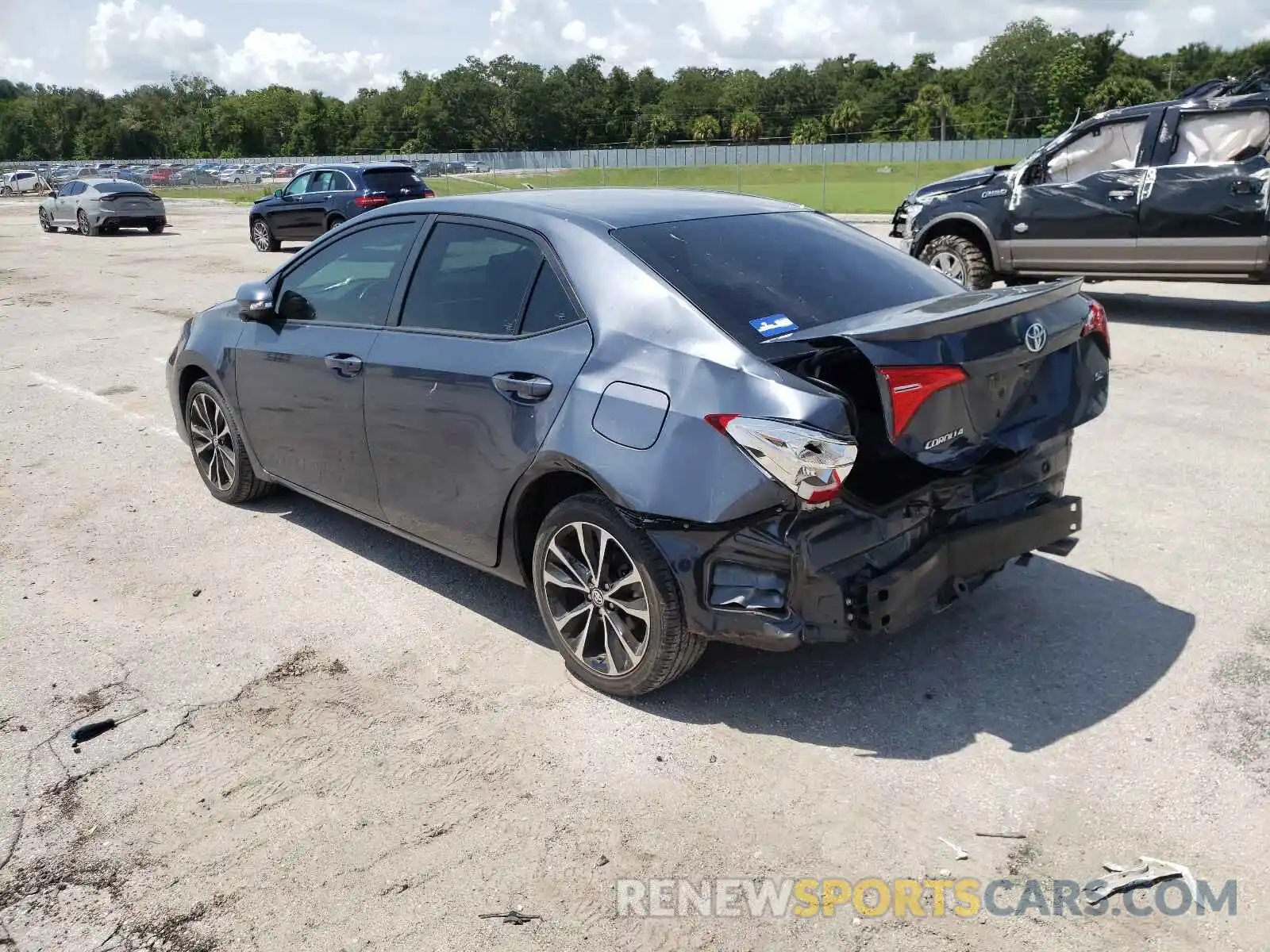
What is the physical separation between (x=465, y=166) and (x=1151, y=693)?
63047mm

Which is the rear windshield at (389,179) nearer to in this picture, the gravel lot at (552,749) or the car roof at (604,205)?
the gravel lot at (552,749)

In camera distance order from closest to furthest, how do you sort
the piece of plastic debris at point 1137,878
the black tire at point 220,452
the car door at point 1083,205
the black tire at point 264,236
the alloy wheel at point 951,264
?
1. the piece of plastic debris at point 1137,878
2. the black tire at point 220,452
3. the car door at point 1083,205
4. the alloy wheel at point 951,264
5. the black tire at point 264,236

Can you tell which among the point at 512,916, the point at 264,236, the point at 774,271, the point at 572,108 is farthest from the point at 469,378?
the point at 572,108

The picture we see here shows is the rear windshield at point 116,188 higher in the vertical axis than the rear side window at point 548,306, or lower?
higher

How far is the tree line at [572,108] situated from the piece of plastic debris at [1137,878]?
96.4 m

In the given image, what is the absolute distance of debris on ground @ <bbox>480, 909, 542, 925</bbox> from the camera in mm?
2736

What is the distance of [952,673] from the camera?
151 inches

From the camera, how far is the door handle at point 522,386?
372cm

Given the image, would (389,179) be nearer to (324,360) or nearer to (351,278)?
(351,278)

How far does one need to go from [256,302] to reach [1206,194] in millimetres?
8694

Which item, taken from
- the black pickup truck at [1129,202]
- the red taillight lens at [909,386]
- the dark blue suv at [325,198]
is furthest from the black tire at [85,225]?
the red taillight lens at [909,386]

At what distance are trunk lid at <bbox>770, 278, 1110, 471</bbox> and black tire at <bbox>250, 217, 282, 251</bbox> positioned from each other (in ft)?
66.8

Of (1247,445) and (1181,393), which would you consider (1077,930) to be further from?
(1181,393)

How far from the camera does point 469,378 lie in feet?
13.1
